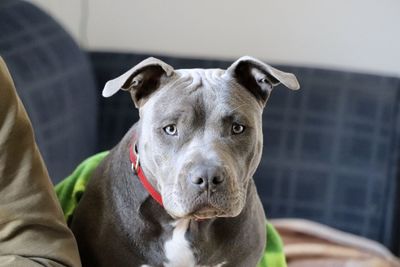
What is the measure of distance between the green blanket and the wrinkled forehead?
374mm

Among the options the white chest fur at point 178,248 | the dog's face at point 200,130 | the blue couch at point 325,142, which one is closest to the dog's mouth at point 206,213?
the dog's face at point 200,130

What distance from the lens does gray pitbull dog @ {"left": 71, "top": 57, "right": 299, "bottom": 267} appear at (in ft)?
4.32

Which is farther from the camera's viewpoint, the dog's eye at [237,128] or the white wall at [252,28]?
the white wall at [252,28]

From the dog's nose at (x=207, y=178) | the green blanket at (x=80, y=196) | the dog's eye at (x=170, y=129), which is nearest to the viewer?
the dog's nose at (x=207, y=178)

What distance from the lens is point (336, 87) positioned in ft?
7.66

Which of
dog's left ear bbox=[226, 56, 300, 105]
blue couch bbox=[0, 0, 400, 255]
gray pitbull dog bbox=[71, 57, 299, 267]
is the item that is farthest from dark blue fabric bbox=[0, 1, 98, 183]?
dog's left ear bbox=[226, 56, 300, 105]

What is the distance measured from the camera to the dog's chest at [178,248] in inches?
57.3

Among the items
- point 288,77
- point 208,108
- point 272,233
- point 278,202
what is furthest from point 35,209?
point 278,202

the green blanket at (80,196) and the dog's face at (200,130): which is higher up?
the dog's face at (200,130)

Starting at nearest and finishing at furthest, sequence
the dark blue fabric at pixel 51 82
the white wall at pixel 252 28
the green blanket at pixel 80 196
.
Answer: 1. the green blanket at pixel 80 196
2. the dark blue fabric at pixel 51 82
3. the white wall at pixel 252 28

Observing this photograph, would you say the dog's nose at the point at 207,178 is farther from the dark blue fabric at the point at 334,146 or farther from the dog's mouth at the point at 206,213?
the dark blue fabric at the point at 334,146

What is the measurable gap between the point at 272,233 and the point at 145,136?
584mm

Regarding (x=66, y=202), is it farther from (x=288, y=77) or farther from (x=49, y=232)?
(x=288, y=77)

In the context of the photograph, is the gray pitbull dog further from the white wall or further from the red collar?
the white wall
